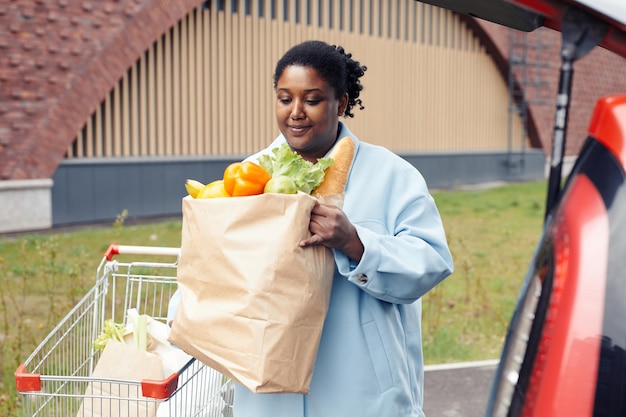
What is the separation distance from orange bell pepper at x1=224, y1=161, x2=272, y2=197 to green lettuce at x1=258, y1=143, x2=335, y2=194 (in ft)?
0.23

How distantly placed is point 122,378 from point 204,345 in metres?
0.59

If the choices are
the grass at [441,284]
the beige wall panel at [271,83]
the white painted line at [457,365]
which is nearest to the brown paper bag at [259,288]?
the grass at [441,284]

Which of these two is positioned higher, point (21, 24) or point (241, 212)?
point (21, 24)

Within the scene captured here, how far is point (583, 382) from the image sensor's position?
4.85 feet

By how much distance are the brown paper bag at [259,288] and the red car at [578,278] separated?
0.71m

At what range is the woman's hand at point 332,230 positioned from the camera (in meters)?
2.35

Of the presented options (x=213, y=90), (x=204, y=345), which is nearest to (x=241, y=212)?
(x=204, y=345)

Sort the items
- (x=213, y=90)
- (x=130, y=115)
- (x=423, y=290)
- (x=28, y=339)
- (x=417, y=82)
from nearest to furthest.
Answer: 1. (x=423, y=290)
2. (x=28, y=339)
3. (x=130, y=115)
4. (x=213, y=90)
5. (x=417, y=82)

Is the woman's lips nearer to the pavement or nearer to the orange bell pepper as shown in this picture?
the orange bell pepper

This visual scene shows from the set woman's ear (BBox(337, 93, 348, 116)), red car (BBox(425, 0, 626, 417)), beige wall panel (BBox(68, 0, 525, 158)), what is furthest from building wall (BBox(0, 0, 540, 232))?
red car (BBox(425, 0, 626, 417))

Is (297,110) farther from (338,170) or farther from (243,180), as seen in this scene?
(243,180)

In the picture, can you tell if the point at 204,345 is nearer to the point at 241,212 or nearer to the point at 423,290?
the point at 241,212

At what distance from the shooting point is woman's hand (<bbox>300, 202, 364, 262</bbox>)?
2.35 m

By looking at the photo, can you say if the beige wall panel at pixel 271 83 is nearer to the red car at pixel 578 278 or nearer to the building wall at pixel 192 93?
the building wall at pixel 192 93
